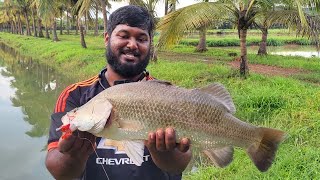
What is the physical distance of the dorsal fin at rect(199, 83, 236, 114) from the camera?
7.25 feet

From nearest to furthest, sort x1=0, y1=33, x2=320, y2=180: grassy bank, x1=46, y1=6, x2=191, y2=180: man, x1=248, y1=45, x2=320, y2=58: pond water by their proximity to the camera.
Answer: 1. x1=46, y1=6, x2=191, y2=180: man
2. x1=0, y1=33, x2=320, y2=180: grassy bank
3. x1=248, y1=45, x2=320, y2=58: pond water

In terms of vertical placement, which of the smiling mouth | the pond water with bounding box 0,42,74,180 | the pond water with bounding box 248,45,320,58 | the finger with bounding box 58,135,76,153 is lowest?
the pond water with bounding box 0,42,74,180

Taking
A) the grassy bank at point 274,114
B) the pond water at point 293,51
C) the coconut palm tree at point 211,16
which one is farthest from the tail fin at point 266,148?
the pond water at point 293,51

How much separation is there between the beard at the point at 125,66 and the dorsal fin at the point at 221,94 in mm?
446

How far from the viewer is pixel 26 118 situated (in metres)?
9.54

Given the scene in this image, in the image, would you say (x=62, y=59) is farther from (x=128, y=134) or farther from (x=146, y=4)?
(x=128, y=134)

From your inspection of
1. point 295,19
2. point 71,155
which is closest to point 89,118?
point 71,155

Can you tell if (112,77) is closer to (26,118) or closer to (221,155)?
(221,155)

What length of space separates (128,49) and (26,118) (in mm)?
7895

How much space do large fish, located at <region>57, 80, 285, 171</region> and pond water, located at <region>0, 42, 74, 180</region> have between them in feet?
14.3

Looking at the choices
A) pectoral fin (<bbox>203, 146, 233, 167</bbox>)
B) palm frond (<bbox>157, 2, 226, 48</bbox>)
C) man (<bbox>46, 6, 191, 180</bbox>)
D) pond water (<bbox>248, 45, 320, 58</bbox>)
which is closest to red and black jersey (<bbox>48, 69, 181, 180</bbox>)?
man (<bbox>46, 6, 191, 180</bbox>)

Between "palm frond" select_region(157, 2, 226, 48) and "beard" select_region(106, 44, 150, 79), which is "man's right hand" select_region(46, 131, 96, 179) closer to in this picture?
"beard" select_region(106, 44, 150, 79)

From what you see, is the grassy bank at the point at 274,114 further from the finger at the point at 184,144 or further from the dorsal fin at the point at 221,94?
the finger at the point at 184,144

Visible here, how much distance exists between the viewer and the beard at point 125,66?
239 cm
